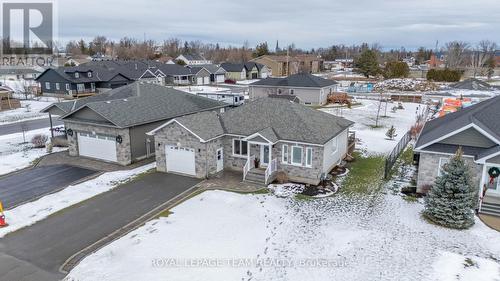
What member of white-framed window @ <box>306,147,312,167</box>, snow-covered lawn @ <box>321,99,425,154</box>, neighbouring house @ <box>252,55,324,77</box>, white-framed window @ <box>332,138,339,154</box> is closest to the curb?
white-framed window @ <box>306,147,312,167</box>

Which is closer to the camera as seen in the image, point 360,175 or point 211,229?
point 211,229

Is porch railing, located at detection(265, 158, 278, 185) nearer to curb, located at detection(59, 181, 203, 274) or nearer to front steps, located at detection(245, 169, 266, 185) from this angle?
front steps, located at detection(245, 169, 266, 185)

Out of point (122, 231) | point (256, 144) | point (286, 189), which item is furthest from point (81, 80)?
point (122, 231)

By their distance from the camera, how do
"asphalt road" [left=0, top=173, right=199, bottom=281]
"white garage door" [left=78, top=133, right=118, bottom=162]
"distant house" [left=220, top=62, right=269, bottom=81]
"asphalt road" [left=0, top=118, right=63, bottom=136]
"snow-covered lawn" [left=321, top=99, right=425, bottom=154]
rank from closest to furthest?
"asphalt road" [left=0, top=173, right=199, bottom=281], "white garage door" [left=78, top=133, right=118, bottom=162], "snow-covered lawn" [left=321, top=99, right=425, bottom=154], "asphalt road" [left=0, top=118, right=63, bottom=136], "distant house" [left=220, top=62, right=269, bottom=81]

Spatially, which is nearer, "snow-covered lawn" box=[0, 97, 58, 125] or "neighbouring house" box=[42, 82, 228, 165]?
"neighbouring house" box=[42, 82, 228, 165]

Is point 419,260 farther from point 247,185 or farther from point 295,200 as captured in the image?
point 247,185

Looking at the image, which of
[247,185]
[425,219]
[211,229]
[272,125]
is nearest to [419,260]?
[425,219]
